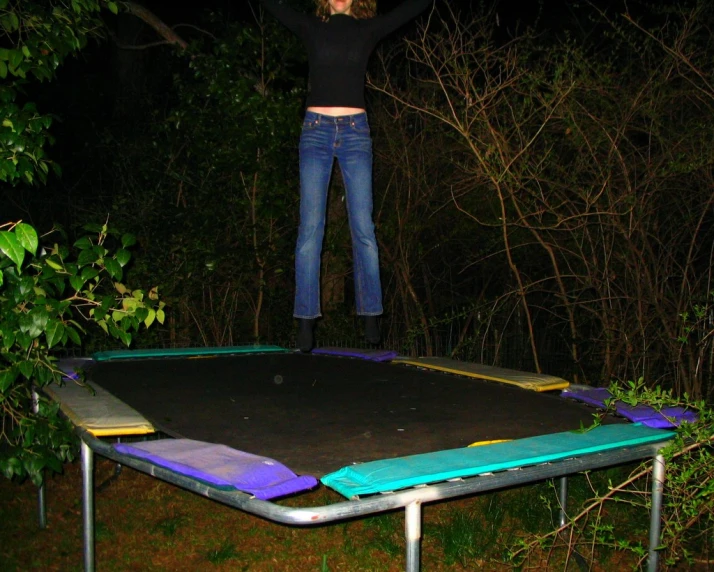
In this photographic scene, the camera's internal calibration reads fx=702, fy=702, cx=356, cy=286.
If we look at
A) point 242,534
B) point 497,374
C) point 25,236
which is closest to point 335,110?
point 25,236

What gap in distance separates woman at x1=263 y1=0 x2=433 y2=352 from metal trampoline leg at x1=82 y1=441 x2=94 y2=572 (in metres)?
0.82

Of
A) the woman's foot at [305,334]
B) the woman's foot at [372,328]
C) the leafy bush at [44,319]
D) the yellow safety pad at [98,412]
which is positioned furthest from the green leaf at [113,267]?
the woman's foot at [372,328]

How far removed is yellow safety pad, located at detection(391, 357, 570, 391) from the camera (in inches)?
106

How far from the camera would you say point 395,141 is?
429cm

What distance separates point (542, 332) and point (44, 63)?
3277 millimetres

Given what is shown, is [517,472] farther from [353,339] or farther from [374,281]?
[353,339]

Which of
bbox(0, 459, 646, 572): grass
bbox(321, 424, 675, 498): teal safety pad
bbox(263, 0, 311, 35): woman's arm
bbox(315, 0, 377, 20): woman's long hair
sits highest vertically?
bbox(315, 0, 377, 20): woman's long hair

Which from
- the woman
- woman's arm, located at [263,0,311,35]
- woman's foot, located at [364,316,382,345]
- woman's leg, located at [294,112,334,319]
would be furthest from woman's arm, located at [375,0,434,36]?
woman's foot, located at [364,316,382,345]

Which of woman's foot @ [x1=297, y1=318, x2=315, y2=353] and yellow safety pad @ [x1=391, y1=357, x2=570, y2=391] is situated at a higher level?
woman's foot @ [x1=297, y1=318, x2=315, y2=353]

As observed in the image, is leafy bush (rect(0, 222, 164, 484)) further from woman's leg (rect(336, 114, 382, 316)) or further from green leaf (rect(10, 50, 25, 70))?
woman's leg (rect(336, 114, 382, 316))

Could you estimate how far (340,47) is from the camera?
2209mm

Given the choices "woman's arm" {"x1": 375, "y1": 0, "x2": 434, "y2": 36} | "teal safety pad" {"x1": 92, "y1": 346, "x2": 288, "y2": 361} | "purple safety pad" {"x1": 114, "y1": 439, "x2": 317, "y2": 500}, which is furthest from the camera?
"teal safety pad" {"x1": 92, "y1": 346, "x2": 288, "y2": 361}

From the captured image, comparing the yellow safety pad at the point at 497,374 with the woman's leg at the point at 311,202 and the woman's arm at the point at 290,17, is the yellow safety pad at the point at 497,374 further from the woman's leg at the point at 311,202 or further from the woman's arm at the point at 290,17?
the woman's arm at the point at 290,17

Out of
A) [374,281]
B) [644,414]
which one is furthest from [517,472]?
[374,281]
